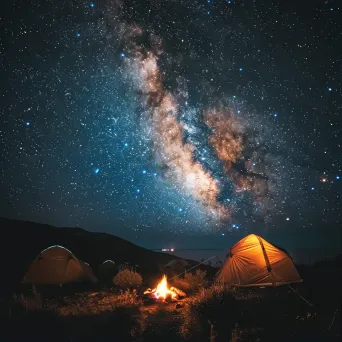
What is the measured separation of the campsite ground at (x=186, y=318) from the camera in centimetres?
814

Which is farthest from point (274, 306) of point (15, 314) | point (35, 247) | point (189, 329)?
point (35, 247)

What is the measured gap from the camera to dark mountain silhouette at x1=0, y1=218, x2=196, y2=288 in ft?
80.8

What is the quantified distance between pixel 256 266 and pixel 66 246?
2257 centimetres

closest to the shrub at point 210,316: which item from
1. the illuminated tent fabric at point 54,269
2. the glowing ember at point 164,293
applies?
the glowing ember at point 164,293

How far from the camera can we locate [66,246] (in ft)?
102

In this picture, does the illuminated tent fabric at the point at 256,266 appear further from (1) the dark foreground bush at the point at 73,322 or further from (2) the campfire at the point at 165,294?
(1) the dark foreground bush at the point at 73,322

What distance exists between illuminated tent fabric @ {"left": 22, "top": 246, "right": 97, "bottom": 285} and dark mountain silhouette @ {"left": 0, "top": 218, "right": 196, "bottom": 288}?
5867mm

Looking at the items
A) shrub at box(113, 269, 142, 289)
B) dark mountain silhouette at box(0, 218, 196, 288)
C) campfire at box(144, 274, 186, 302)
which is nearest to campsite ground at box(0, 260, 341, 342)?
campfire at box(144, 274, 186, 302)

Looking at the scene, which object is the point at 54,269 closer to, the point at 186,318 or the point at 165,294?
the point at 165,294

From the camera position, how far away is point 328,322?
29.2 ft

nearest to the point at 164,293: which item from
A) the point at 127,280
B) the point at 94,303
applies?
the point at 94,303

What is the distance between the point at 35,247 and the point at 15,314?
20065mm

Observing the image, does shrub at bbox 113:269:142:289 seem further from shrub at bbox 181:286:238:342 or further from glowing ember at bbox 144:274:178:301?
shrub at bbox 181:286:238:342

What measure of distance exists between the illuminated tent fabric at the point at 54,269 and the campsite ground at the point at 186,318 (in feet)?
10.8
